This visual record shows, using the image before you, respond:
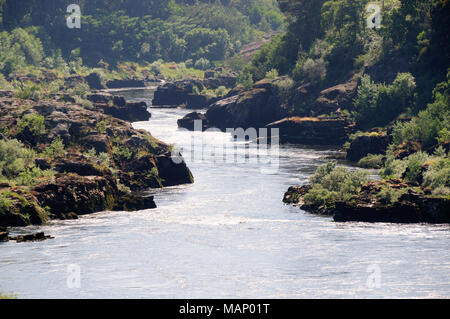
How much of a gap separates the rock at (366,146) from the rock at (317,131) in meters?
18.3

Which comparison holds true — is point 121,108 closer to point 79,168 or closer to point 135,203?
point 79,168

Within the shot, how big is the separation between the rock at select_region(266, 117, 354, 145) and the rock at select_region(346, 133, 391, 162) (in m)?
18.3

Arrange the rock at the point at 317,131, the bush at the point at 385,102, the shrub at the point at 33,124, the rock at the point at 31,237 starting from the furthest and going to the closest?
1. the bush at the point at 385,102
2. the rock at the point at 317,131
3. the shrub at the point at 33,124
4. the rock at the point at 31,237

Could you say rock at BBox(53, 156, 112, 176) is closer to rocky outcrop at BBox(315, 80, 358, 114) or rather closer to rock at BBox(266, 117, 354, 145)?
rock at BBox(266, 117, 354, 145)

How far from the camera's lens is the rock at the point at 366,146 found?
112919mm

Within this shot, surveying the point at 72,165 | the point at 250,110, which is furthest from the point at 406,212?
the point at 250,110

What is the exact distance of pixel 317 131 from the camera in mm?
134375

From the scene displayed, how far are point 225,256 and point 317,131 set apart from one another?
7168 cm

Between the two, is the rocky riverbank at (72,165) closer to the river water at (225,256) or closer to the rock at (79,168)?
the rock at (79,168)

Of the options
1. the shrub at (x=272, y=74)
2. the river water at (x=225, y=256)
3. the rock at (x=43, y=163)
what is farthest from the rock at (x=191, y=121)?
the river water at (x=225, y=256)

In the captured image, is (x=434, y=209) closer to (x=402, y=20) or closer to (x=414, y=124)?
(x=414, y=124)

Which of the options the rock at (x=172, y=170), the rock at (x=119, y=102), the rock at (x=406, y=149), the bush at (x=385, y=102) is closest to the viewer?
A: the rock at (x=172, y=170)

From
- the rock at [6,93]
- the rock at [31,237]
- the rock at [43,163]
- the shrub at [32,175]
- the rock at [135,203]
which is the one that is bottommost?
the rock at [31,237]

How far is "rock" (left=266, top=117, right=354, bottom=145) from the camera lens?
13312cm
